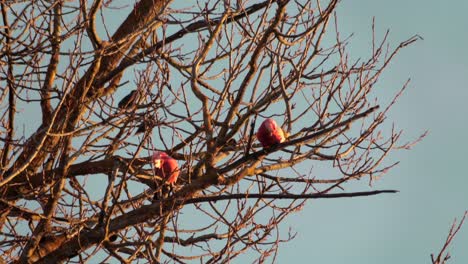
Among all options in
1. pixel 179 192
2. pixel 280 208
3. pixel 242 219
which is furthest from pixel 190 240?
pixel 179 192

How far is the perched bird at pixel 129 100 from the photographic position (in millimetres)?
6135

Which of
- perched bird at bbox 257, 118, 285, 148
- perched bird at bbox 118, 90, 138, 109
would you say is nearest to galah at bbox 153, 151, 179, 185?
perched bird at bbox 257, 118, 285, 148

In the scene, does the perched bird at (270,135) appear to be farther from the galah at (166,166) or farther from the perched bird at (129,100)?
the perched bird at (129,100)

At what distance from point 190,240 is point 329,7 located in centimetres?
212

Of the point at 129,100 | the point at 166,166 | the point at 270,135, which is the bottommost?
the point at 270,135

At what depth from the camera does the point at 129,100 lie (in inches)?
243

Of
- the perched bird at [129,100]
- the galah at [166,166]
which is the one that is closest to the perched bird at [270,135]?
the galah at [166,166]

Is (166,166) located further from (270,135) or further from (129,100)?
(129,100)

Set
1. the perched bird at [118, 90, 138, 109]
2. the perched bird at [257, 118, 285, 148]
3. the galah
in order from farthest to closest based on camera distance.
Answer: the perched bird at [118, 90, 138, 109] < the galah < the perched bird at [257, 118, 285, 148]

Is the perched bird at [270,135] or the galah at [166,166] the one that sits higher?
the galah at [166,166]

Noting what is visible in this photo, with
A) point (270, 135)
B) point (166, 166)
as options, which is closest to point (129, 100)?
point (166, 166)

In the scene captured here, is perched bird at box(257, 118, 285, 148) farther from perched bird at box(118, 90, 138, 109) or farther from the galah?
perched bird at box(118, 90, 138, 109)

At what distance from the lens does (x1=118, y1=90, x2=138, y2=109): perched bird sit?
6135 mm

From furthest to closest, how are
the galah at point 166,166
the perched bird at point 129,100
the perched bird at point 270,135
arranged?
the perched bird at point 129,100, the galah at point 166,166, the perched bird at point 270,135
